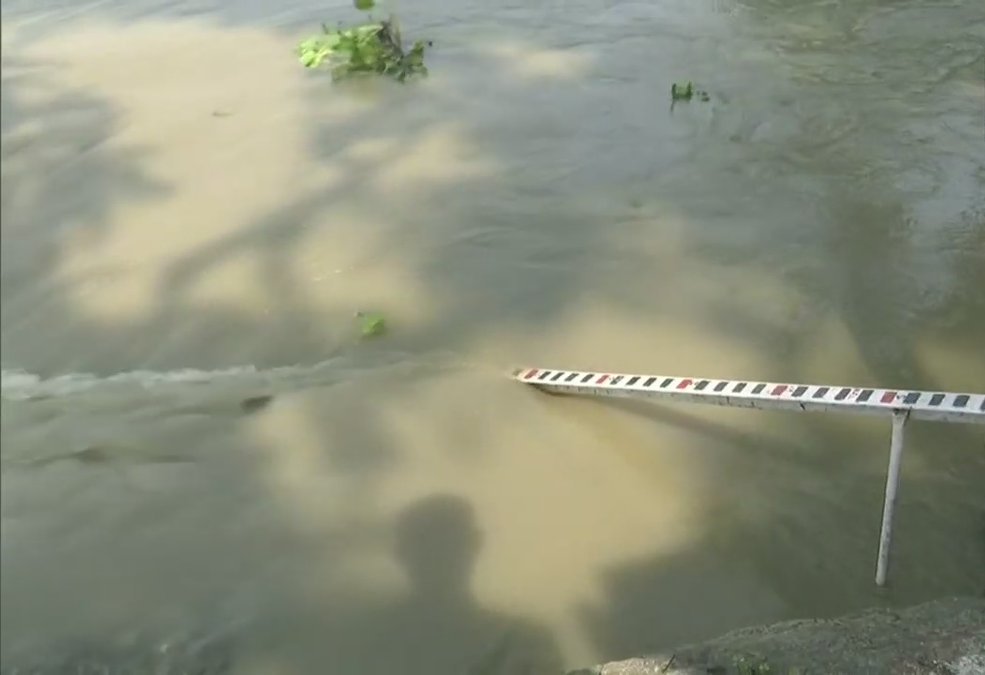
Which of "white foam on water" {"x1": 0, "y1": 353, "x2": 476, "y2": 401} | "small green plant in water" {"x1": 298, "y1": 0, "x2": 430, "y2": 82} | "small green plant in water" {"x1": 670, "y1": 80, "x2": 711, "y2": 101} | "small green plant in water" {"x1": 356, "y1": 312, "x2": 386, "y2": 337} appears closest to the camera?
"white foam on water" {"x1": 0, "y1": 353, "x2": 476, "y2": 401}

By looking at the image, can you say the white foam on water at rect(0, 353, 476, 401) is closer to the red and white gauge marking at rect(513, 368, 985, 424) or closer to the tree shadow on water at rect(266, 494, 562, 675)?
the red and white gauge marking at rect(513, 368, 985, 424)

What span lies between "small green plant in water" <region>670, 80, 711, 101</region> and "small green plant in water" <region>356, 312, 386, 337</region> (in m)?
1.73

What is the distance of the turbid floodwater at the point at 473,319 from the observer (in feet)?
8.66

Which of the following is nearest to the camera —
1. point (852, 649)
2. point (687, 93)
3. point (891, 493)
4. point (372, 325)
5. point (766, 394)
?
point (852, 649)

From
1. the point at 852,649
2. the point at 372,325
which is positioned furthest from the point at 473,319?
the point at 852,649

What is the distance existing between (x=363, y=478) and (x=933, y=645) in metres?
1.60

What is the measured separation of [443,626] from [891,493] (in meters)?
1.10

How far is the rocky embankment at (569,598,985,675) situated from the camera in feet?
6.20

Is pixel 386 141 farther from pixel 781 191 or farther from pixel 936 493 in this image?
pixel 936 493

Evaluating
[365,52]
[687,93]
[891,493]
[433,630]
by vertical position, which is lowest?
[433,630]

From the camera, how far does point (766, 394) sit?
2.75 metres

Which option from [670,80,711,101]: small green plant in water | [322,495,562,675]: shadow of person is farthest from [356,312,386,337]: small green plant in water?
[670,80,711,101]: small green plant in water

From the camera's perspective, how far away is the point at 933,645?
6.34 ft

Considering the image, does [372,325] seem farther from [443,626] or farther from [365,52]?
[365,52]
